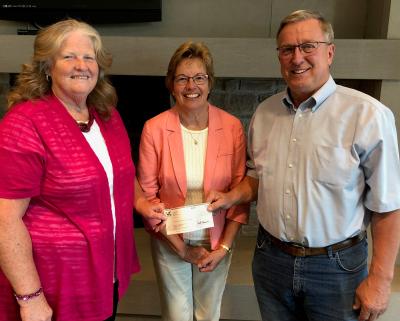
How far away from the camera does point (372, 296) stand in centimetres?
121

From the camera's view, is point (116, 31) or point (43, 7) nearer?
point (43, 7)

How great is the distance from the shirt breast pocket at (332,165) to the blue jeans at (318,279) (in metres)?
0.24

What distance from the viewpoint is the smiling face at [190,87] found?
1.51 meters

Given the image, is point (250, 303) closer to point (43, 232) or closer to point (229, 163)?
point (229, 163)

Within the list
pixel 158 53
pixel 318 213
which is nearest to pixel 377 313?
pixel 318 213

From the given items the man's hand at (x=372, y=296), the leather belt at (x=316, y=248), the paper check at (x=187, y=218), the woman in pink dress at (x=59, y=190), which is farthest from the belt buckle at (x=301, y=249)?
the woman in pink dress at (x=59, y=190)

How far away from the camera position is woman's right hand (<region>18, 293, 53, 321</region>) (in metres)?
1.16

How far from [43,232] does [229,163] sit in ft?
2.45

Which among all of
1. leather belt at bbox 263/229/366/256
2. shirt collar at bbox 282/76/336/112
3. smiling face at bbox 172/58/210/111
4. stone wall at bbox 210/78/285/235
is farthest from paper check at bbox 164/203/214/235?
stone wall at bbox 210/78/285/235

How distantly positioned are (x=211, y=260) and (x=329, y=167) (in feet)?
2.15

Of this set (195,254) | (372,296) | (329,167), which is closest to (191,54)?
(329,167)

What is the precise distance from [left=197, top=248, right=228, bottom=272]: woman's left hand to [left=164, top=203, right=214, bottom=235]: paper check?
214mm

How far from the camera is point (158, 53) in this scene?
6.52 ft

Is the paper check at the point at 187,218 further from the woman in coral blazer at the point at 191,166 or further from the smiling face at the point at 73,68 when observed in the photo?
the smiling face at the point at 73,68
